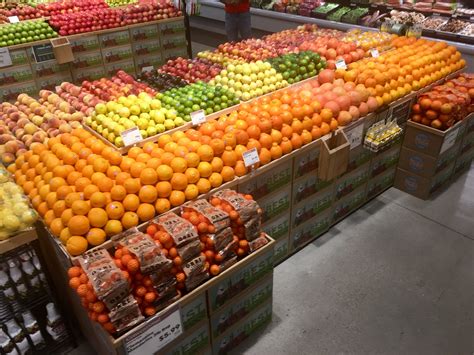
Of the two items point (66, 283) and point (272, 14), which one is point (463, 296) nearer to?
point (66, 283)

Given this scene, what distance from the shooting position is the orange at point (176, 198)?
8.54 ft

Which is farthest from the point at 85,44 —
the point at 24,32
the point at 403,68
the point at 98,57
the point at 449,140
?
the point at 449,140

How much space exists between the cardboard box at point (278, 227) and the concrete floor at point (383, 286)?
0.33 metres

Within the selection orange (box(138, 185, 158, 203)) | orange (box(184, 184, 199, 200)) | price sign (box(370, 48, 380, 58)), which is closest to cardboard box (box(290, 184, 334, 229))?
orange (box(184, 184, 199, 200))

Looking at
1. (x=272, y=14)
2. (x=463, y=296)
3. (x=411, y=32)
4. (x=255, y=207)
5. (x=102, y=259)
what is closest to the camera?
(x=102, y=259)

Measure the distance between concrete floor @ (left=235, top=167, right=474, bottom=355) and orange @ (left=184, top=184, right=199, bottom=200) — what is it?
46.8 inches

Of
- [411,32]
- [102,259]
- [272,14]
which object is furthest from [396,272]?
[272,14]

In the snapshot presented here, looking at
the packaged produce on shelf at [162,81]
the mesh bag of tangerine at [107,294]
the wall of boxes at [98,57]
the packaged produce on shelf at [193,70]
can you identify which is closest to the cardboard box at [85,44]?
the wall of boxes at [98,57]

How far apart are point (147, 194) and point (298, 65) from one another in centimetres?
260

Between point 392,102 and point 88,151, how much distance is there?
118 inches

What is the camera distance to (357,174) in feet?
13.1

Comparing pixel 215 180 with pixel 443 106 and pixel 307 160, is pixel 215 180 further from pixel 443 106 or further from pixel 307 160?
pixel 443 106

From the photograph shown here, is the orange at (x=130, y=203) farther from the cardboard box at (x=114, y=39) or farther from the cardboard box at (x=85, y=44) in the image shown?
the cardboard box at (x=114, y=39)

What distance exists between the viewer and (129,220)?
240cm
